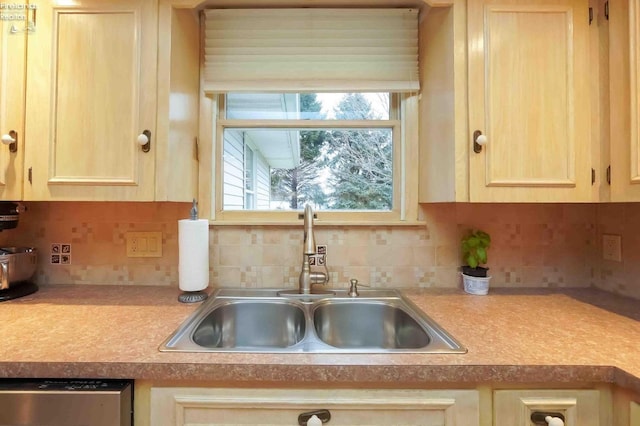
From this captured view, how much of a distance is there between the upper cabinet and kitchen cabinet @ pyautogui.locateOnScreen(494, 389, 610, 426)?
1.91 feet

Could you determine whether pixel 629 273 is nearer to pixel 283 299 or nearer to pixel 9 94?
pixel 283 299

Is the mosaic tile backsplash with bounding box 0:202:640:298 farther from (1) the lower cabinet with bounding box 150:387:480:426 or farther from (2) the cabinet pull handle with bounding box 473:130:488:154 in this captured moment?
(1) the lower cabinet with bounding box 150:387:480:426

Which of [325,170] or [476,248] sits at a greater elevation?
[325,170]

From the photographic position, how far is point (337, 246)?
1.37 metres

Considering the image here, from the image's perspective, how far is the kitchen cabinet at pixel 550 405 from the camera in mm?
716

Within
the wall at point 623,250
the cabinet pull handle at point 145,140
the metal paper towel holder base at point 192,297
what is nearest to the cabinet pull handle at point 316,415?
the metal paper towel holder base at point 192,297

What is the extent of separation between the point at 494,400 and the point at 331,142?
1.13m

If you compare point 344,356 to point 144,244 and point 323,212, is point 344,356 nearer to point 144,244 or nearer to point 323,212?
point 323,212

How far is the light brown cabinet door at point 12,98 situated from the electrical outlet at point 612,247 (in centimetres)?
230

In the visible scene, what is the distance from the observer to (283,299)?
122cm

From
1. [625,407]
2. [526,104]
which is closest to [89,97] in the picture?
[526,104]

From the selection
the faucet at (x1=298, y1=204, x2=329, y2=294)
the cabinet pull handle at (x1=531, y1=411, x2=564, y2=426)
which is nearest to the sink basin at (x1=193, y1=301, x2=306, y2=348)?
the faucet at (x1=298, y1=204, x2=329, y2=294)

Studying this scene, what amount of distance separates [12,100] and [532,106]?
1809mm

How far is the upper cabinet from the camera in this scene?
105 cm
